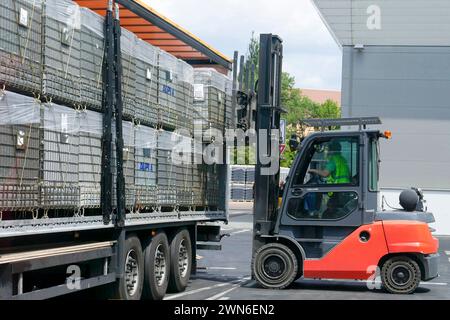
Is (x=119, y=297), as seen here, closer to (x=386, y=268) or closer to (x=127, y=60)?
(x=127, y=60)

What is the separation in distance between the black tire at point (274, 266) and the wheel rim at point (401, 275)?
1.54m

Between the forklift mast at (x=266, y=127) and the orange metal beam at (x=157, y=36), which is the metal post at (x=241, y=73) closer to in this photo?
the forklift mast at (x=266, y=127)

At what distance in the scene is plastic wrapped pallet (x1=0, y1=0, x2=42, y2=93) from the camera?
24.9 ft

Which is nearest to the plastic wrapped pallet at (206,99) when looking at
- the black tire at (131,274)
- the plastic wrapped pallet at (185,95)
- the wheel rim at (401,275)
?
the plastic wrapped pallet at (185,95)

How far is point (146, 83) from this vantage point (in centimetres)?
1145

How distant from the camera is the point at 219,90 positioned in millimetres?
14469

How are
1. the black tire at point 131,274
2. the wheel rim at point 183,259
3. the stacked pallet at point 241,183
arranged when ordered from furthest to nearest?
the stacked pallet at point 241,183, the wheel rim at point 183,259, the black tire at point 131,274

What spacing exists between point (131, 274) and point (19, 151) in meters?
3.45

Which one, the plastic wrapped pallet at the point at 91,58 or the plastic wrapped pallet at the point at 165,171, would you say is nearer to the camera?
the plastic wrapped pallet at the point at 91,58

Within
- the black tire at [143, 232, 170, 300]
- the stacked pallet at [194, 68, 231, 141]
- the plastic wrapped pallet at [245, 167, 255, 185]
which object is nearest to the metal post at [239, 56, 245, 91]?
the stacked pallet at [194, 68, 231, 141]

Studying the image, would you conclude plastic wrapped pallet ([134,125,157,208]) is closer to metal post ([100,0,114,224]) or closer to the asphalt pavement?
metal post ([100,0,114,224])

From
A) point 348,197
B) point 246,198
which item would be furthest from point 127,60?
point 246,198

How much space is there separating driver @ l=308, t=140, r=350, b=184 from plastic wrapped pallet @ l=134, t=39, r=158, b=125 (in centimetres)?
321

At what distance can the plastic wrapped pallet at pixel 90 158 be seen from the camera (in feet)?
30.5
